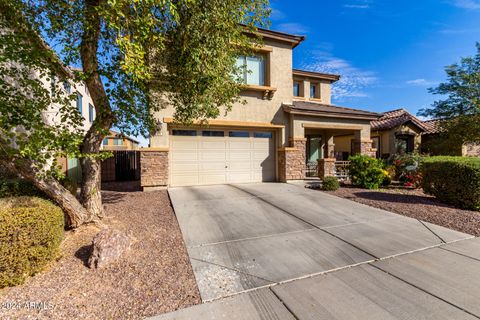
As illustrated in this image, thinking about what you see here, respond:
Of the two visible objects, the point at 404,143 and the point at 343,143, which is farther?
the point at 343,143

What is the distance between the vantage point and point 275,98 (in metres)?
11.1

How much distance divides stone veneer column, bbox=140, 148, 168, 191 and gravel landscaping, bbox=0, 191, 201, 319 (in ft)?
15.2

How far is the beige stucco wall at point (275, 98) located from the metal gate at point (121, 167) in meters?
6.98

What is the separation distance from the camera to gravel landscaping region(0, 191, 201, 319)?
2402mm

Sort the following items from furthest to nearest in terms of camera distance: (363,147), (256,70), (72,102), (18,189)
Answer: (72,102), (363,147), (256,70), (18,189)

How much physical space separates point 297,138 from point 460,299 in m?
8.80

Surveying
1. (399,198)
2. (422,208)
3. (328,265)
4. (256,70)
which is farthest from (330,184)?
(256,70)

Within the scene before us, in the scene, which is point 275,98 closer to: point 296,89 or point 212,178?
point 212,178

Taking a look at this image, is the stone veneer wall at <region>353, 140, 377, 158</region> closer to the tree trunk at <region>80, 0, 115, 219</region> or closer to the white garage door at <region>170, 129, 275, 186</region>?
the white garage door at <region>170, 129, 275, 186</region>

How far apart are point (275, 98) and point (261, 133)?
1980 millimetres

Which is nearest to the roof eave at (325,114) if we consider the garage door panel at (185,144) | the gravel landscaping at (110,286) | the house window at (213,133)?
the house window at (213,133)

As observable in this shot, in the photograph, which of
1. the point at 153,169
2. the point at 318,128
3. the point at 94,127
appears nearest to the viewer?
the point at 94,127

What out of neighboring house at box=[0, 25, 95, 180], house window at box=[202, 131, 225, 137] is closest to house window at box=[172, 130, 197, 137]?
house window at box=[202, 131, 225, 137]

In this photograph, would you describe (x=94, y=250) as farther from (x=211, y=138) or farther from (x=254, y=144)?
(x=254, y=144)
